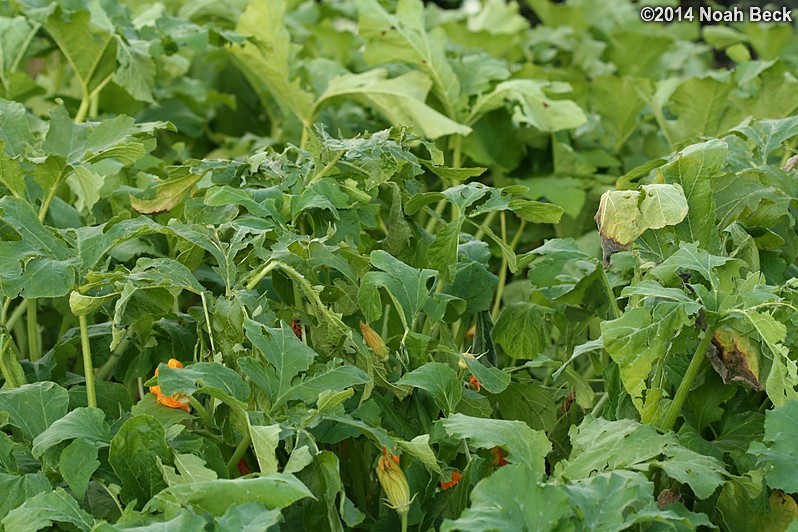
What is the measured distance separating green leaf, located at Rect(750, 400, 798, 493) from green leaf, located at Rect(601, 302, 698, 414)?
0.31 ft

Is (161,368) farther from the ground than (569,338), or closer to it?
farther from the ground

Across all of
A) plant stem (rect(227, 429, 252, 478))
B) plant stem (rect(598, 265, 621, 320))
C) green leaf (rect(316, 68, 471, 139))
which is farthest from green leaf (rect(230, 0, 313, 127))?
plant stem (rect(227, 429, 252, 478))

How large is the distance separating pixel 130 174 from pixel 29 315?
350 mm

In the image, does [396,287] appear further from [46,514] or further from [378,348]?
A: [46,514]

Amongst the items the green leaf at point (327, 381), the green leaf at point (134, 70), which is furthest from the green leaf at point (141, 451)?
the green leaf at point (134, 70)

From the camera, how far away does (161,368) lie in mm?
800

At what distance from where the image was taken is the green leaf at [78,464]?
824 mm

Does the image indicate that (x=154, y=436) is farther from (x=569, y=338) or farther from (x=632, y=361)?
(x=569, y=338)

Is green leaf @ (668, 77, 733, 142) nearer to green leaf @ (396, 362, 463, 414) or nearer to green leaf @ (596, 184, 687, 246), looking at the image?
green leaf @ (596, 184, 687, 246)

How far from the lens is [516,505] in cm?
72

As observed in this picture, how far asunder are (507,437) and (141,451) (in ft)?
0.94

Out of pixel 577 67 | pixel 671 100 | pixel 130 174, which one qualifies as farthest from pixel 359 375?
pixel 577 67

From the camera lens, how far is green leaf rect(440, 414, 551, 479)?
0.81 metres

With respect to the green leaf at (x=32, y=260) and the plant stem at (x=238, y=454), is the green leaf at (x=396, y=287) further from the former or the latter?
the green leaf at (x=32, y=260)
